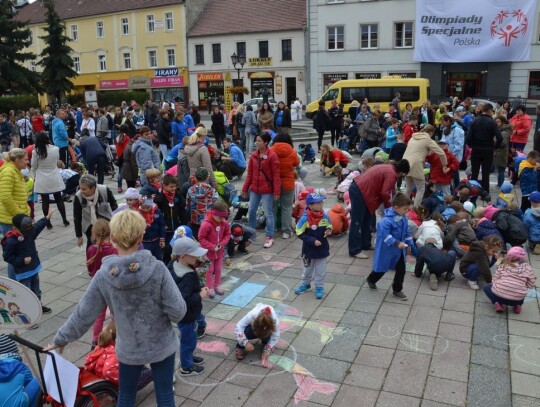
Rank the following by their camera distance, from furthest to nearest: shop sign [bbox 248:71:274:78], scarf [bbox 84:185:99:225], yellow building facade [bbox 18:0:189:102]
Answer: yellow building facade [bbox 18:0:189:102] < shop sign [bbox 248:71:274:78] < scarf [bbox 84:185:99:225]

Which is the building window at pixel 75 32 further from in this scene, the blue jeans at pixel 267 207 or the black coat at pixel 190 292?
the black coat at pixel 190 292

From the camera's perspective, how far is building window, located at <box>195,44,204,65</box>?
4268 cm

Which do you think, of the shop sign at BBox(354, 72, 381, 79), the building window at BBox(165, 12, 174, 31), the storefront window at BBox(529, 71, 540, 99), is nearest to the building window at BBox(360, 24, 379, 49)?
the shop sign at BBox(354, 72, 381, 79)

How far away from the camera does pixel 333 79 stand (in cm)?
3594

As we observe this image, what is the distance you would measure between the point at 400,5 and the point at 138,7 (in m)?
23.6

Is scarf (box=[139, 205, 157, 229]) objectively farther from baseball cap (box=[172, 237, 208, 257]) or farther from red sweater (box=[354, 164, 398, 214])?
red sweater (box=[354, 164, 398, 214])

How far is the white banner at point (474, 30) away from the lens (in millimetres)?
29797

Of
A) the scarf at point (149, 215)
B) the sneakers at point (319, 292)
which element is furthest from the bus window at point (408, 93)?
the scarf at point (149, 215)

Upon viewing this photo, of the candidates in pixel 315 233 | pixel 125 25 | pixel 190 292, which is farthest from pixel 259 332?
pixel 125 25

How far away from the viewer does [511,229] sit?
7668mm

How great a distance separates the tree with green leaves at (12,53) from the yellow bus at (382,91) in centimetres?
2540

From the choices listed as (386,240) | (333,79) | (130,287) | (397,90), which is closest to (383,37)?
(333,79)

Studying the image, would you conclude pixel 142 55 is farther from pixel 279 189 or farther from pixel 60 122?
pixel 279 189

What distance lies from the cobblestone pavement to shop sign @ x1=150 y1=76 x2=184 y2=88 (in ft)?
128
